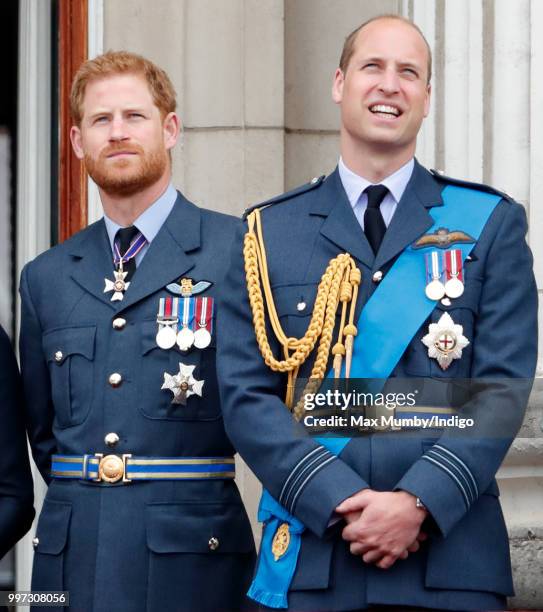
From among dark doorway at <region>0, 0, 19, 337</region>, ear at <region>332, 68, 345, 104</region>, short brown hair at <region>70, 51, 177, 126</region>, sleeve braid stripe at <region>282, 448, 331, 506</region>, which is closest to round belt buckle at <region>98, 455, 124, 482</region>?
sleeve braid stripe at <region>282, 448, 331, 506</region>

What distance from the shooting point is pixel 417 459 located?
158 inches

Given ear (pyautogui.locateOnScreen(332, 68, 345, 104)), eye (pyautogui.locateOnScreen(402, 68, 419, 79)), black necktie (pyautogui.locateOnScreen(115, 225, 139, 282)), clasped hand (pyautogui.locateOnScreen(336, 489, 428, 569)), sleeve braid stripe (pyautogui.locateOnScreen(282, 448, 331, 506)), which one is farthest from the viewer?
black necktie (pyautogui.locateOnScreen(115, 225, 139, 282))

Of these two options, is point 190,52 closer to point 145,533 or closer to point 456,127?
point 456,127

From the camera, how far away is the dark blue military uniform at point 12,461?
473cm

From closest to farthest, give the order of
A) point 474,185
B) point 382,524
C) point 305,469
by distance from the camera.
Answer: point 382,524 < point 305,469 < point 474,185

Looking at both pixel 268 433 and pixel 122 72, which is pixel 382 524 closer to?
pixel 268 433

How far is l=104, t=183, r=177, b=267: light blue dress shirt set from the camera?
4840 mm

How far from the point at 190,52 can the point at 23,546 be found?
6.61 ft

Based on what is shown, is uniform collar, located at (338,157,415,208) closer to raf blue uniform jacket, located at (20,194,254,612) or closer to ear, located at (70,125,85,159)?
raf blue uniform jacket, located at (20,194,254,612)

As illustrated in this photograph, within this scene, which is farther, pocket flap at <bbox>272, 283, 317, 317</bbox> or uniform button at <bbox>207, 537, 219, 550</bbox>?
uniform button at <bbox>207, 537, 219, 550</bbox>

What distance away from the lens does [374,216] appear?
4.28m

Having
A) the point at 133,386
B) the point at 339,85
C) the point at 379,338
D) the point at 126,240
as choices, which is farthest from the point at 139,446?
the point at 339,85

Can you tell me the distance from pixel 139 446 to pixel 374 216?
36.0 inches

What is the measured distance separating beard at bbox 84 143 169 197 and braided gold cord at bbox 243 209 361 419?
681 millimetres
